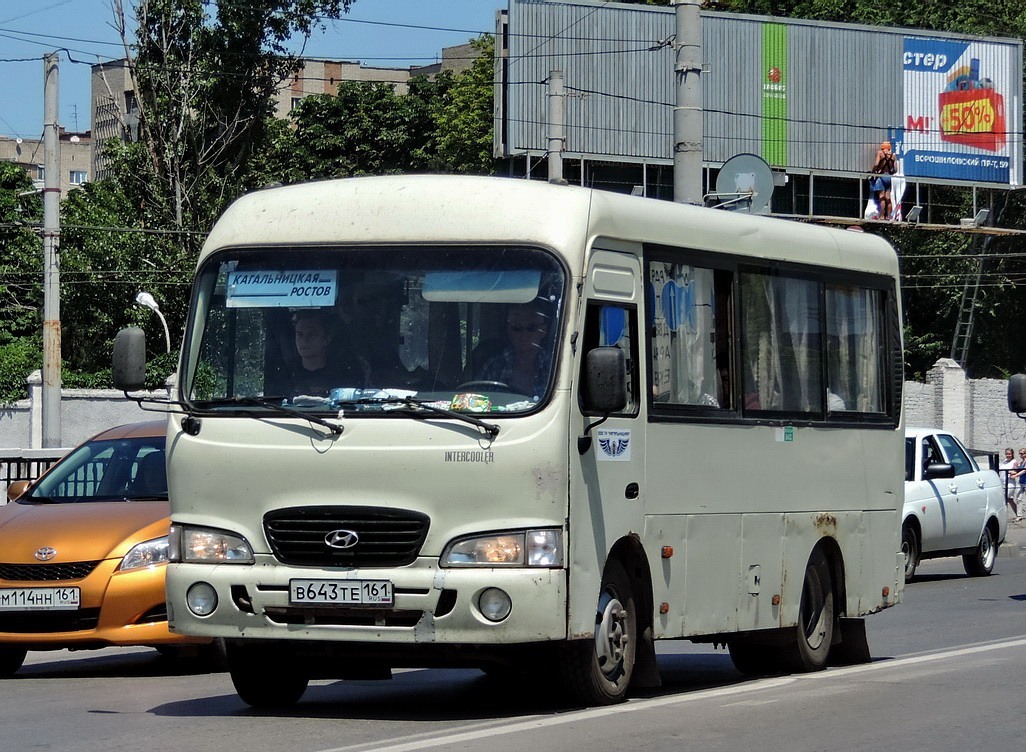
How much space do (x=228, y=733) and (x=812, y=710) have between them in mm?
2878

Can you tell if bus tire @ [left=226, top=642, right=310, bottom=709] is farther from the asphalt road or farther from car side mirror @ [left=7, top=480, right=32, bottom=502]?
car side mirror @ [left=7, top=480, right=32, bottom=502]

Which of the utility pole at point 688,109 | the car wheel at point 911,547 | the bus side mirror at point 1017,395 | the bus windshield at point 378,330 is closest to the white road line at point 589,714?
the bus windshield at point 378,330

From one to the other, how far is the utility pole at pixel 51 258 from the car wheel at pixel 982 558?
12785 mm

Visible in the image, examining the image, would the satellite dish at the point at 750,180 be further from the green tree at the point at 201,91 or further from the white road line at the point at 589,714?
the green tree at the point at 201,91

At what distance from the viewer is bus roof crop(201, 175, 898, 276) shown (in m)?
8.99

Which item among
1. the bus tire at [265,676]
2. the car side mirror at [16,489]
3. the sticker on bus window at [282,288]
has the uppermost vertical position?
the sticker on bus window at [282,288]

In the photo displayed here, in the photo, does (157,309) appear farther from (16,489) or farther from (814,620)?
(814,620)

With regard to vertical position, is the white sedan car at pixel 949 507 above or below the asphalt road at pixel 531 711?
above

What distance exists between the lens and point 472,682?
1120 cm

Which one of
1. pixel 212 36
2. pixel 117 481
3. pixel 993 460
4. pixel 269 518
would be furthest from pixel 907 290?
pixel 269 518

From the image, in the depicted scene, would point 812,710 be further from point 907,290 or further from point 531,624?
point 907,290

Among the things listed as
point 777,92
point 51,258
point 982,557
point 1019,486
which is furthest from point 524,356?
point 777,92

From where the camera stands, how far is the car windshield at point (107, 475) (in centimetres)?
1278

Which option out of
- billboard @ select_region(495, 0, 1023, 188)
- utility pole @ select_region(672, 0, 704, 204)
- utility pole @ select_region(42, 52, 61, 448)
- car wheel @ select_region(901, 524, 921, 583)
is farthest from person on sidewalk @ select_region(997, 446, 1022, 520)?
utility pole @ select_region(672, 0, 704, 204)
